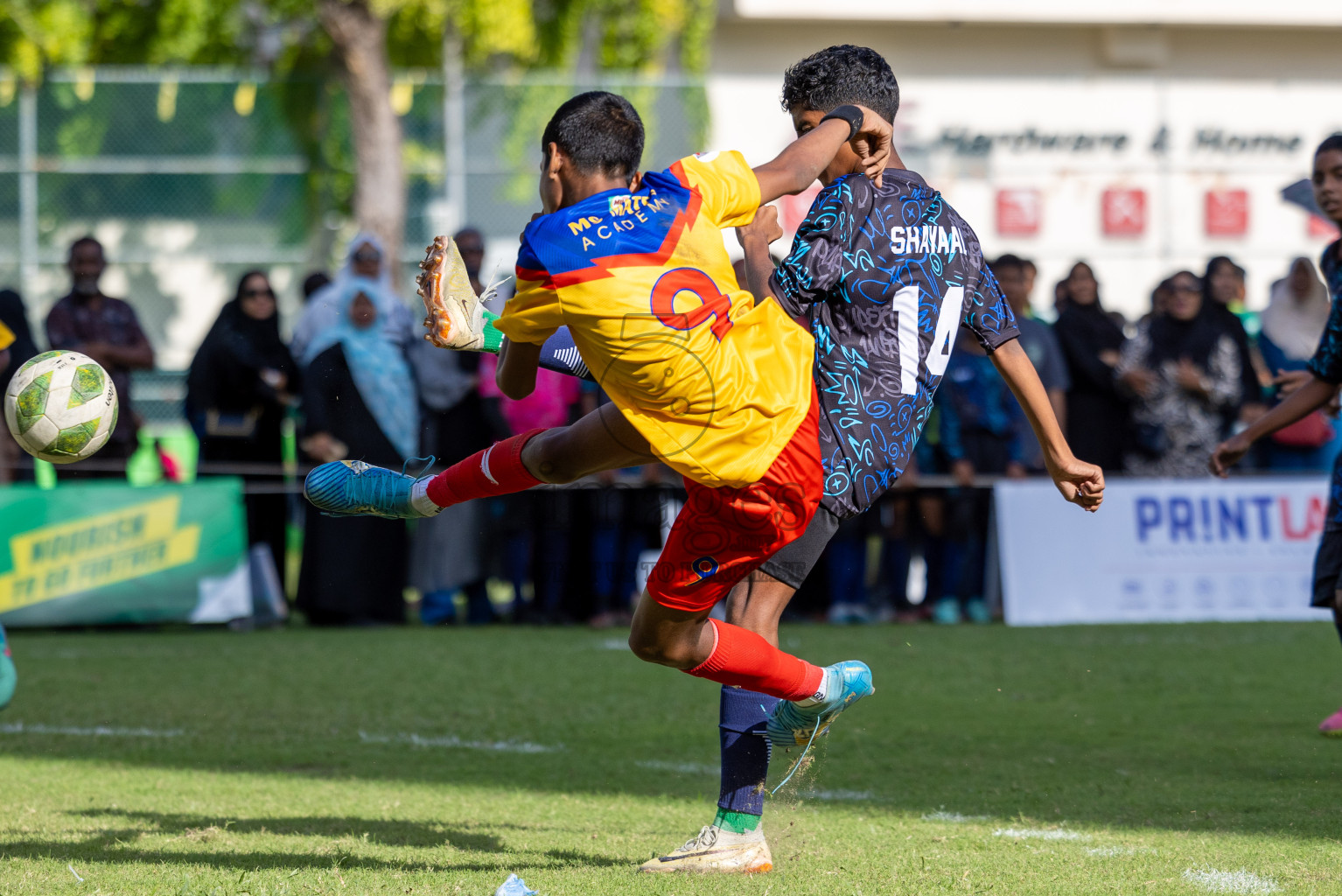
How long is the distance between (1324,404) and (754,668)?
9.21 feet

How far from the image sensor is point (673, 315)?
3547mm

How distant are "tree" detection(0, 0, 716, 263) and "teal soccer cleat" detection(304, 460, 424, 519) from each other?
44.5 feet

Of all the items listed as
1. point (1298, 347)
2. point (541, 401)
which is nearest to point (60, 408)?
point (541, 401)

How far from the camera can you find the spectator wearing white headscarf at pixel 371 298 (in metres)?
10.2

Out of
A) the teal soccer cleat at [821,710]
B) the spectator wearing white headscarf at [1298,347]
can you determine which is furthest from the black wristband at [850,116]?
the spectator wearing white headscarf at [1298,347]

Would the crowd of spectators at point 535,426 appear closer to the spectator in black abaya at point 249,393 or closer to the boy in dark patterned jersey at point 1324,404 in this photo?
the spectator in black abaya at point 249,393

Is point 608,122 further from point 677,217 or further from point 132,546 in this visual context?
point 132,546

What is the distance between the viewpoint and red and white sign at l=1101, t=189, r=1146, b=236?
1966cm

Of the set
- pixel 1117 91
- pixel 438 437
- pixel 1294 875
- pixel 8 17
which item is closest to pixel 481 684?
pixel 438 437

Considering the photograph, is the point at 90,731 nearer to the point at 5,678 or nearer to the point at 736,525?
the point at 5,678

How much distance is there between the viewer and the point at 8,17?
61.2ft

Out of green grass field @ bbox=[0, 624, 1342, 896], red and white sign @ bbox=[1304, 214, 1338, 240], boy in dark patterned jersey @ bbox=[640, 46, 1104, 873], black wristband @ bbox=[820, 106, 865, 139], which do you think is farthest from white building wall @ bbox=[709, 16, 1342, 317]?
black wristband @ bbox=[820, 106, 865, 139]

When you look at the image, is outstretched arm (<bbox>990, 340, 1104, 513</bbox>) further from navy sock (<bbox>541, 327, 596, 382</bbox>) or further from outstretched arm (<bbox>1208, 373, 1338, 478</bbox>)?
outstretched arm (<bbox>1208, 373, 1338, 478</bbox>)

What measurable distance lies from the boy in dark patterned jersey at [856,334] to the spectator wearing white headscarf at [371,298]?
20.7 feet
